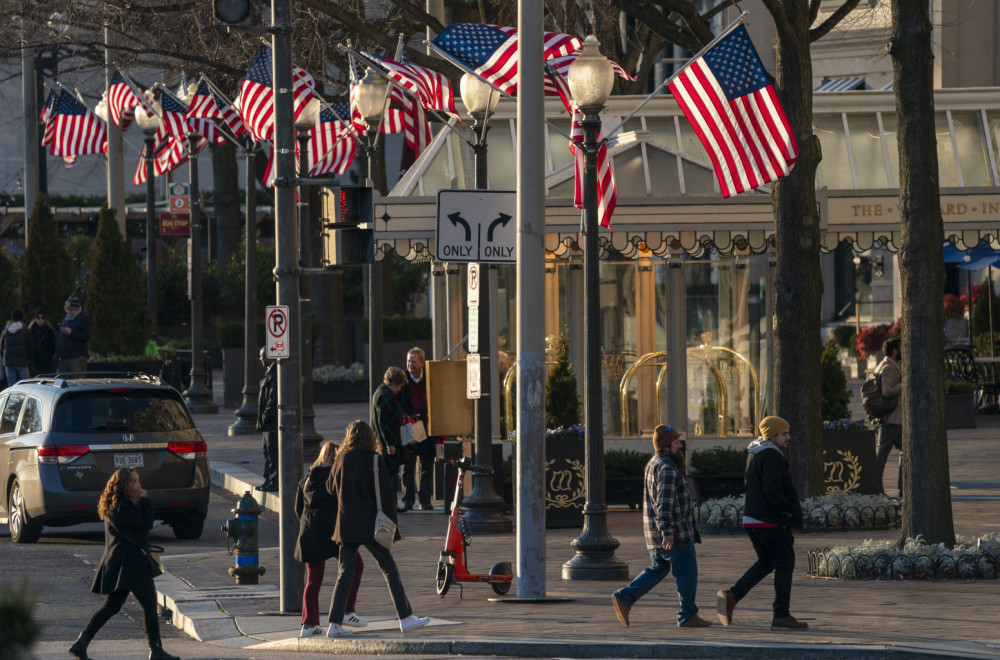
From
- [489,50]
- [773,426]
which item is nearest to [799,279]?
[489,50]

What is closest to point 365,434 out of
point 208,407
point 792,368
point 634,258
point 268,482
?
point 792,368

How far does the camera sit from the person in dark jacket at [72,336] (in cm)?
2859

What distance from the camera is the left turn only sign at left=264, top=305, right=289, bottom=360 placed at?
11.7 m

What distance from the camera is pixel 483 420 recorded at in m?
16.4

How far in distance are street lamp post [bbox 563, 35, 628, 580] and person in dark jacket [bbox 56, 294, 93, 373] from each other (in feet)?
57.1

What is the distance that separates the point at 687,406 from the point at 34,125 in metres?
19.9

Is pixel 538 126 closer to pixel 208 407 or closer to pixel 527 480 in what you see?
pixel 527 480

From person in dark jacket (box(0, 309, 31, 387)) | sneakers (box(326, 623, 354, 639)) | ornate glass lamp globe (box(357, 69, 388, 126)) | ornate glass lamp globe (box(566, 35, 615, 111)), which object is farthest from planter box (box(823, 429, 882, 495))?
person in dark jacket (box(0, 309, 31, 387))

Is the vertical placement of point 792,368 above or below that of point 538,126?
below

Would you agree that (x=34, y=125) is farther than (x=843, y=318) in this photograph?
No

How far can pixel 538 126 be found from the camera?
39.2ft

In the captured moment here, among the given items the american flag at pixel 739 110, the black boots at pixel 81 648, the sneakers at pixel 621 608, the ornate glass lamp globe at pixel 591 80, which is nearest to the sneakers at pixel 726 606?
the sneakers at pixel 621 608

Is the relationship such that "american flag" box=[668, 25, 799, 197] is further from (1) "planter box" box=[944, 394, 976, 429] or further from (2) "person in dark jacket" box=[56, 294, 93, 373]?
(2) "person in dark jacket" box=[56, 294, 93, 373]

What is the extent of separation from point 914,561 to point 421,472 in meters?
7.32
